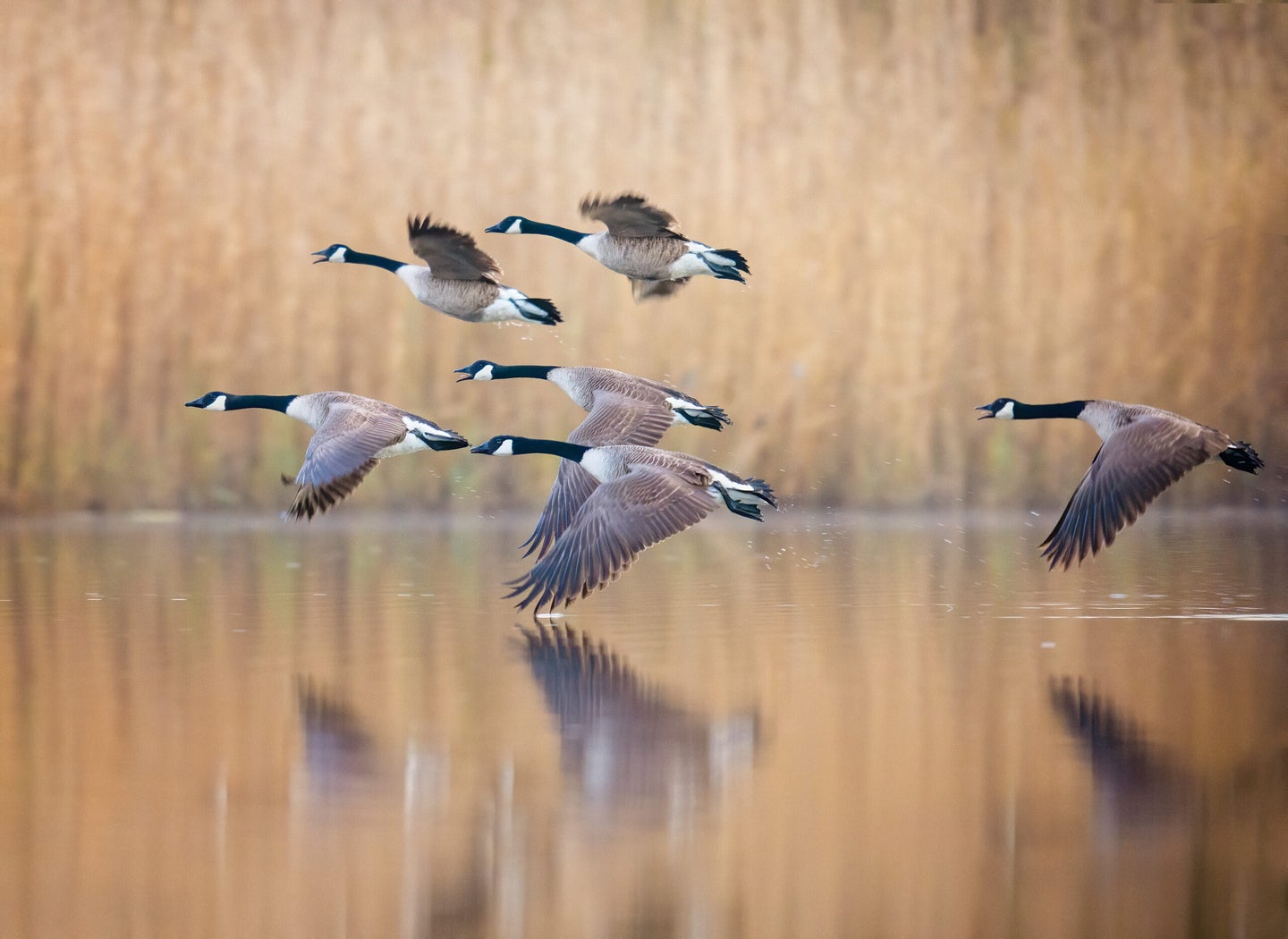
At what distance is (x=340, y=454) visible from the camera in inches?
257

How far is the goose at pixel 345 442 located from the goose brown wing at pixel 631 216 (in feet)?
4.02

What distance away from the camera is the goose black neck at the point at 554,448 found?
651cm

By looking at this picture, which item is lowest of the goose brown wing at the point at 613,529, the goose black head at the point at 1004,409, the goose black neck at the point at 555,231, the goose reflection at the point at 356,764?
the goose reflection at the point at 356,764

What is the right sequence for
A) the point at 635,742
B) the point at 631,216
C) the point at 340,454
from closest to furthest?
the point at 635,742 → the point at 340,454 → the point at 631,216

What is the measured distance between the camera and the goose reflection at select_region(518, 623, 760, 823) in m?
3.66

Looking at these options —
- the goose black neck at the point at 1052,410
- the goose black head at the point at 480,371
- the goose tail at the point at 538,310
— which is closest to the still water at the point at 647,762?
the goose black neck at the point at 1052,410

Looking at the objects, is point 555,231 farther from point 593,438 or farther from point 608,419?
point 593,438

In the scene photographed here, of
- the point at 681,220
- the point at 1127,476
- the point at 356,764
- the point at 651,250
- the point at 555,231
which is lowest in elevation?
the point at 356,764

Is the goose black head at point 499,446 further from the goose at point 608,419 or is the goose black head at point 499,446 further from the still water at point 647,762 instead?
the still water at point 647,762

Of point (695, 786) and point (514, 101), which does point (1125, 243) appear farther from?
point (695, 786)

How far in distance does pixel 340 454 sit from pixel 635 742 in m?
2.71

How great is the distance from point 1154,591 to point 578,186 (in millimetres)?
7489

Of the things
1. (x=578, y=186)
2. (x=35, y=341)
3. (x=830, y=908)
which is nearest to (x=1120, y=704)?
(x=830, y=908)

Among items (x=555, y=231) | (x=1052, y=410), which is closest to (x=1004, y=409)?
(x=1052, y=410)
